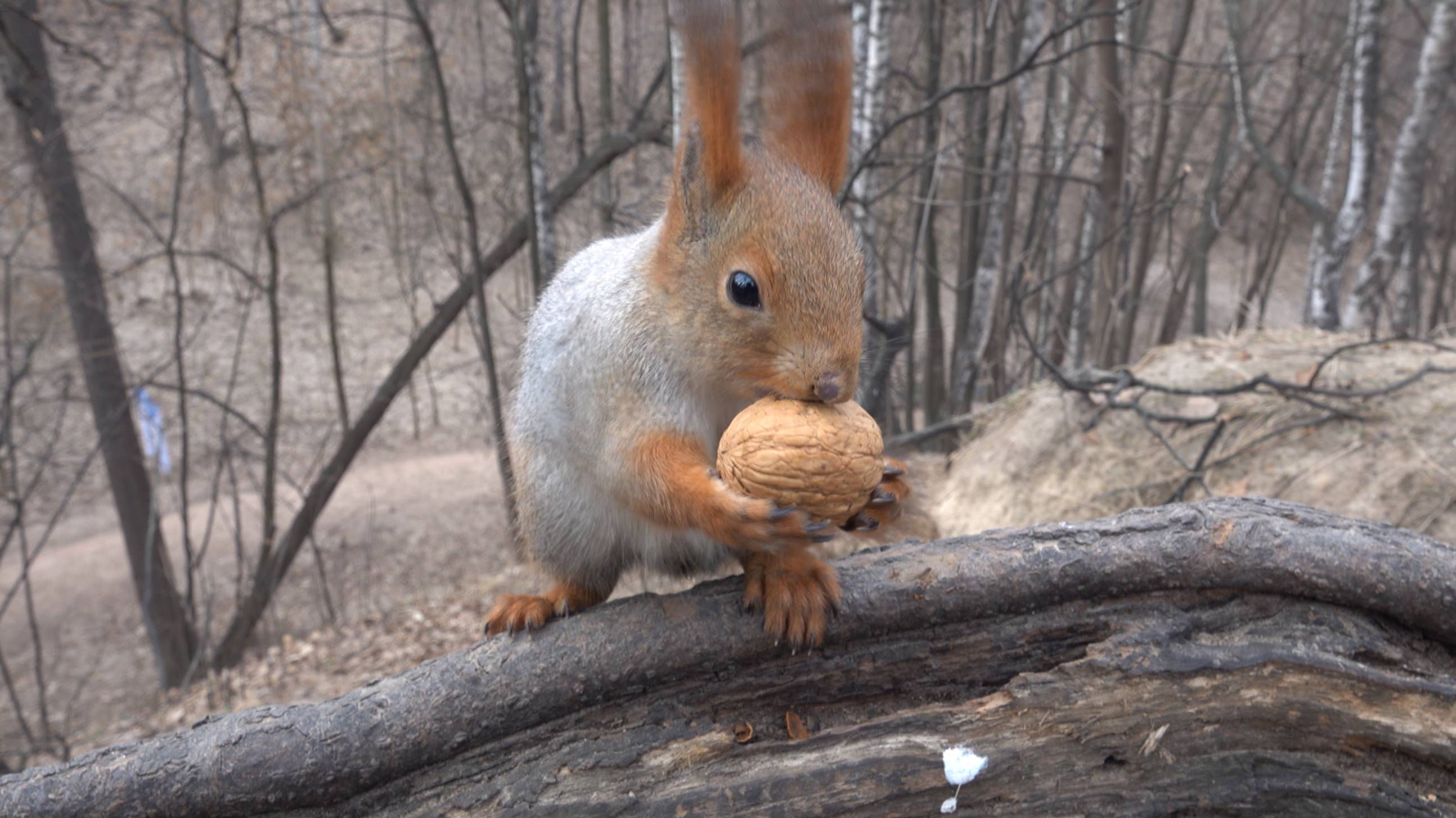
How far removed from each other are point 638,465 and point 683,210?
1.77 ft

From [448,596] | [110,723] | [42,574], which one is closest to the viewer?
[110,723]

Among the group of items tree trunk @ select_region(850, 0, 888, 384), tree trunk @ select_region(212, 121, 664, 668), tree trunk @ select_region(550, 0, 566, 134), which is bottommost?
tree trunk @ select_region(212, 121, 664, 668)

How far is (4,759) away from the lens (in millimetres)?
5398

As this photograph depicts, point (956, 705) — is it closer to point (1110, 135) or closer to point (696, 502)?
point (696, 502)

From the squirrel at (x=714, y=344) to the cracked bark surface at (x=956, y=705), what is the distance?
0.19 metres

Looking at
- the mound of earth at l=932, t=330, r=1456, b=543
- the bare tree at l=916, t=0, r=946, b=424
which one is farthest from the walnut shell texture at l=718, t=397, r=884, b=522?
the bare tree at l=916, t=0, r=946, b=424

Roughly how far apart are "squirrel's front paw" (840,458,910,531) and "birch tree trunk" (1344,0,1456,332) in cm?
543

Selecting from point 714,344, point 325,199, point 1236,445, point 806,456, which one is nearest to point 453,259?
point 325,199

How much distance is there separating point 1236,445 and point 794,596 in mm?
3027

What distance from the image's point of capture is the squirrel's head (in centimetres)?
165

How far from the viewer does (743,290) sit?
1.72m

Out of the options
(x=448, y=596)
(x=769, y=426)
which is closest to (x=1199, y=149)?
(x=448, y=596)

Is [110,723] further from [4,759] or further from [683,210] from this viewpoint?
[683,210]

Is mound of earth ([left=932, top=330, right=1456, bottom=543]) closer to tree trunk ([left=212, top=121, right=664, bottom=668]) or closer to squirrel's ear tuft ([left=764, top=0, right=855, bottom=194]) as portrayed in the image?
squirrel's ear tuft ([left=764, top=0, right=855, bottom=194])
